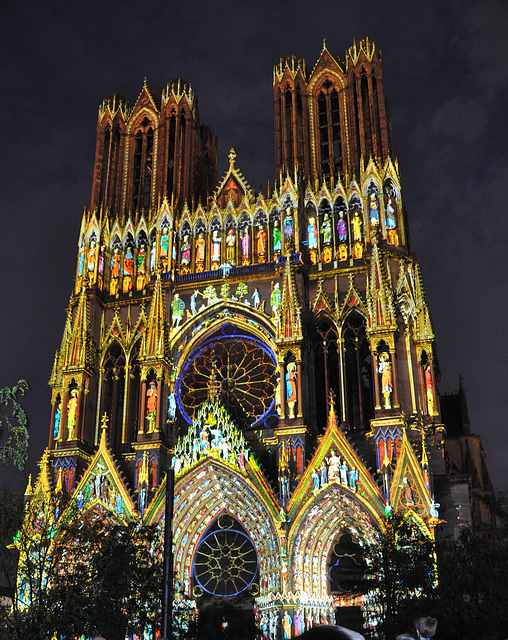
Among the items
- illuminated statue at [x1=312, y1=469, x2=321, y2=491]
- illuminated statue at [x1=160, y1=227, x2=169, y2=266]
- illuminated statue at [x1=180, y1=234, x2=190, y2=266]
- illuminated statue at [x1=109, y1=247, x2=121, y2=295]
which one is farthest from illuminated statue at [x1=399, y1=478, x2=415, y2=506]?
illuminated statue at [x1=109, y1=247, x2=121, y2=295]

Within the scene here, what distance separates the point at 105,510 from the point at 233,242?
13.9 metres

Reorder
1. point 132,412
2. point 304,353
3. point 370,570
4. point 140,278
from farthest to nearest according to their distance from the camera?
point 140,278, point 132,412, point 304,353, point 370,570

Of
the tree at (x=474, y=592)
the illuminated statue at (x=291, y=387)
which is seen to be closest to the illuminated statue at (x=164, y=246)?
the illuminated statue at (x=291, y=387)

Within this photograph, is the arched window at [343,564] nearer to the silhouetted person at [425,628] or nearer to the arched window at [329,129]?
the arched window at [329,129]

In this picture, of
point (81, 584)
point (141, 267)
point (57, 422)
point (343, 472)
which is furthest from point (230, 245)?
point (81, 584)

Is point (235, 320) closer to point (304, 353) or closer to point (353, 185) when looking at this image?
point (304, 353)

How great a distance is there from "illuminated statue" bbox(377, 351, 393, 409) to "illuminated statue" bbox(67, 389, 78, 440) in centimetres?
1337

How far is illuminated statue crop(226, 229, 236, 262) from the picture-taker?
37.7 meters

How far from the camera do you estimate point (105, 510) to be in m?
31.7

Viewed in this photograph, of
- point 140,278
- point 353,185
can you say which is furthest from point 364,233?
point 140,278

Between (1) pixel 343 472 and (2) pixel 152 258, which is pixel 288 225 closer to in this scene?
(2) pixel 152 258

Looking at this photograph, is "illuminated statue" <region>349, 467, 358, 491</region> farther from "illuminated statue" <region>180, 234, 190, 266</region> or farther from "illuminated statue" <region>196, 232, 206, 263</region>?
"illuminated statue" <region>180, 234, 190, 266</region>

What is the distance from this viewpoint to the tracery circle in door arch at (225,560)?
31219mm

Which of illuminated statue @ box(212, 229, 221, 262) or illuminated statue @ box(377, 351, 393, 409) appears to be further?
illuminated statue @ box(212, 229, 221, 262)
